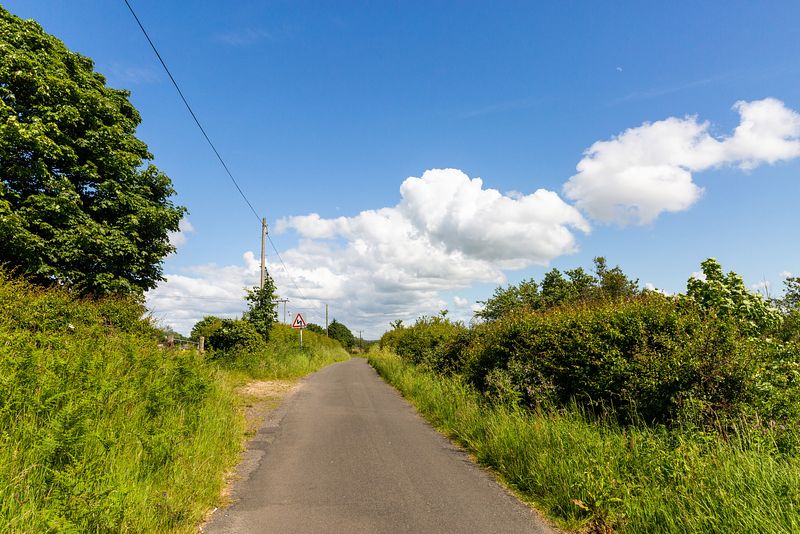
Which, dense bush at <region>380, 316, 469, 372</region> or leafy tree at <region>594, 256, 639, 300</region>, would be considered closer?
dense bush at <region>380, 316, 469, 372</region>

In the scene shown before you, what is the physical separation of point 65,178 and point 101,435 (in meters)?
14.1

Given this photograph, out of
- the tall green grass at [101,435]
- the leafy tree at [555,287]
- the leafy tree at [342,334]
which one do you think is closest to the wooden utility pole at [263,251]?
the tall green grass at [101,435]

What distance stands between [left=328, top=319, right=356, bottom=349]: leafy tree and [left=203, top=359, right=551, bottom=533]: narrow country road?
99.7 m

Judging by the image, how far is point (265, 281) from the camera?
23.0 metres

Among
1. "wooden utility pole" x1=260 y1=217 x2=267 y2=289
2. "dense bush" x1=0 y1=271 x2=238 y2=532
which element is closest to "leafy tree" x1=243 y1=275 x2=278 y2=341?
"wooden utility pole" x1=260 y1=217 x2=267 y2=289

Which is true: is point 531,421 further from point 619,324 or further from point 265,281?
point 265,281

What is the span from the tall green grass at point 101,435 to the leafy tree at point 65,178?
676 centimetres

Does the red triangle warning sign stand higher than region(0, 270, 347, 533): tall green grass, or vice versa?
the red triangle warning sign

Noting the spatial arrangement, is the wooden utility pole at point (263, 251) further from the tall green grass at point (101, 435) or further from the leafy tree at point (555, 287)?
the leafy tree at point (555, 287)

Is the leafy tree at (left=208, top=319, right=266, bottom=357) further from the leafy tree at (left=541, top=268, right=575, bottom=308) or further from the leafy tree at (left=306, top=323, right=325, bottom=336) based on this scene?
the leafy tree at (left=306, top=323, right=325, bottom=336)

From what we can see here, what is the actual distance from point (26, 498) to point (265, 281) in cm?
2027

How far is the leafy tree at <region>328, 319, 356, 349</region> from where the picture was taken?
108500 millimetres

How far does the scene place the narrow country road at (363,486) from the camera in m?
4.30

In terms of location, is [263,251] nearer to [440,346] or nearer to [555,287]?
[440,346]
